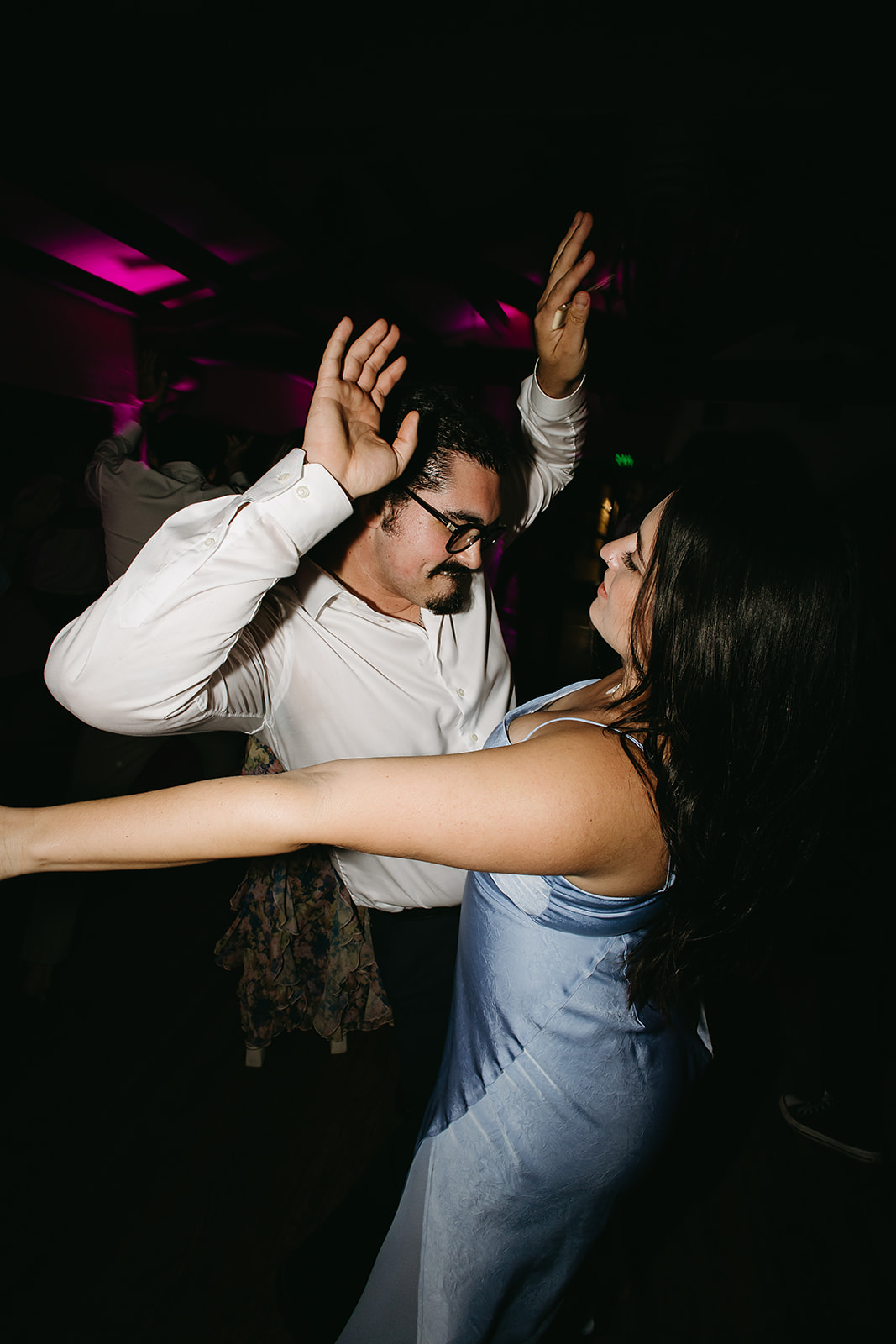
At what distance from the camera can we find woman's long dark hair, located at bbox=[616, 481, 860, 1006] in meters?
0.77

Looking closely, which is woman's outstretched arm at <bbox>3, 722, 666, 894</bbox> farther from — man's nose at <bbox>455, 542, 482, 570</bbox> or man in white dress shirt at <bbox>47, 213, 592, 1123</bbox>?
man's nose at <bbox>455, 542, 482, 570</bbox>

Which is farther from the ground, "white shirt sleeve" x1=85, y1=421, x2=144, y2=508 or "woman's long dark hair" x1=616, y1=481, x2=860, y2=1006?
"white shirt sleeve" x1=85, y1=421, x2=144, y2=508

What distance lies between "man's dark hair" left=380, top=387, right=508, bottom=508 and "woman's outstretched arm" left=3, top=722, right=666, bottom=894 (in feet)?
2.85

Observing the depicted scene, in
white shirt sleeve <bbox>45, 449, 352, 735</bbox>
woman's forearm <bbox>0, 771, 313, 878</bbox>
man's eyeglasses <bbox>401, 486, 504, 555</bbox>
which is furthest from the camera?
man's eyeglasses <bbox>401, 486, 504, 555</bbox>

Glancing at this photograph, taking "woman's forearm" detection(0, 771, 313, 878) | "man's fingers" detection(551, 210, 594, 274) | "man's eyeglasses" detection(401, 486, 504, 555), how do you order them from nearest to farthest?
"woman's forearm" detection(0, 771, 313, 878)
"man's eyeglasses" detection(401, 486, 504, 555)
"man's fingers" detection(551, 210, 594, 274)

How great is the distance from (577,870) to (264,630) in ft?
2.58

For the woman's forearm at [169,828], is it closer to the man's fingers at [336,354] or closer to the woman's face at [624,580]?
the woman's face at [624,580]

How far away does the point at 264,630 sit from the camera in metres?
1.21

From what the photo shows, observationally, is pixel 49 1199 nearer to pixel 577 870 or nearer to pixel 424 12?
pixel 577 870

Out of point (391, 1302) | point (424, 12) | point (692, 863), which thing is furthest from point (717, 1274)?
point (424, 12)

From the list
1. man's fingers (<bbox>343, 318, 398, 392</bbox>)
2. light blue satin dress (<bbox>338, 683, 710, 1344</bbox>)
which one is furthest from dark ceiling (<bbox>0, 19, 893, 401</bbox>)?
light blue satin dress (<bbox>338, 683, 710, 1344</bbox>)

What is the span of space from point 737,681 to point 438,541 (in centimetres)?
78

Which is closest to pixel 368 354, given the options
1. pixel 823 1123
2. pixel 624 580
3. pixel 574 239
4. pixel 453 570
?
pixel 453 570

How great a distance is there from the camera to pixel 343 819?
26.3 inches
